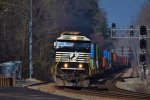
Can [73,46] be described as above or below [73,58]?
above

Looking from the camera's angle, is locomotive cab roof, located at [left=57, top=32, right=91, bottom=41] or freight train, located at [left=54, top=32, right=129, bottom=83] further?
locomotive cab roof, located at [left=57, top=32, right=91, bottom=41]

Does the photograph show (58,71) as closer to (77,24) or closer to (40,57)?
(40,57)

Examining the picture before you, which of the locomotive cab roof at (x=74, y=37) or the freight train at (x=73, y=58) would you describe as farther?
the locomotive cab roof at (x=74, y=37)

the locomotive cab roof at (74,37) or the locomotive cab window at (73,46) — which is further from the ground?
the locomotive cab roof at (74,37)

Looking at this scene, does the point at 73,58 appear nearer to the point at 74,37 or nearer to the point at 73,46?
the point at 73,46

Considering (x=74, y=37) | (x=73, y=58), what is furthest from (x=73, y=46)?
(x=73, y=58)

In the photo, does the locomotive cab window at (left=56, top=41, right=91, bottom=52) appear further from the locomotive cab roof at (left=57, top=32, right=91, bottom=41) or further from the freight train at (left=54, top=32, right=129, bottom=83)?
the locomotive cab roof at (left=57, top=32, right=91, bottom=41)

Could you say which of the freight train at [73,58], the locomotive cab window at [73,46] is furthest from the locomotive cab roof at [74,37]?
the locomotive cab window at [73,46]

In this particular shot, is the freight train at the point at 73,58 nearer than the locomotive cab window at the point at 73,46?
Yes

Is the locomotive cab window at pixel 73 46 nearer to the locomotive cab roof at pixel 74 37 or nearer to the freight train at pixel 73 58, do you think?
the freight train at pixel 73 58

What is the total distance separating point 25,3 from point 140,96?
35.4 meters

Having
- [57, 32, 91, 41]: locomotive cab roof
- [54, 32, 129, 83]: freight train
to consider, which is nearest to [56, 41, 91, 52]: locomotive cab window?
[54, 32, 129, 83]: freight train

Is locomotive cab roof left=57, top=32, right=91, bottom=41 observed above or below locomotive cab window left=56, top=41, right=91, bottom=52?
above

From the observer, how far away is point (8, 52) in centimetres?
5081
